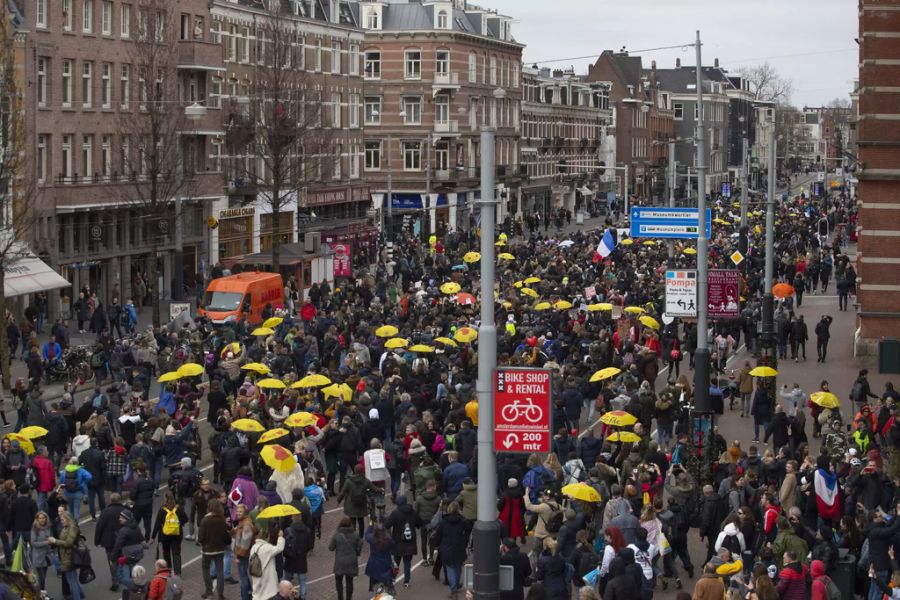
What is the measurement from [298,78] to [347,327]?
2761 centimetres

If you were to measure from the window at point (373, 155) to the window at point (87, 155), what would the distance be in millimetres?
39698

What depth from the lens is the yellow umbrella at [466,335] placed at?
37.1 metres

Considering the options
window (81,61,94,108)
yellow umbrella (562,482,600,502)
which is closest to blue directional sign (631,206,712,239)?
yellow umbrella (562,482,600,502)

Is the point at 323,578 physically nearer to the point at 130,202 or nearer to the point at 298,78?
the point at 130,202

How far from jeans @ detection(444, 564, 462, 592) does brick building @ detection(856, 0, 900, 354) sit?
23.9 meters

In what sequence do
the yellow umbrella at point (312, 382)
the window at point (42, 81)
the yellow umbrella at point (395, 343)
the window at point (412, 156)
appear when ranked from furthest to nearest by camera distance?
the window at point (412, 156) < the window at point (42, 81) < the yellow umbrella at point (395, 343) < the yellow umbrella at point (312, 382)

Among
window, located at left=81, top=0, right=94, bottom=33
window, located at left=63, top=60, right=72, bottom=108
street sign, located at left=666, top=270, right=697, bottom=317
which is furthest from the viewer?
window, located at left=81, top=0, right=94, bottom=33

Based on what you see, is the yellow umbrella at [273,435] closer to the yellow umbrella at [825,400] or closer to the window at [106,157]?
the yellow umbrella at [825,400]

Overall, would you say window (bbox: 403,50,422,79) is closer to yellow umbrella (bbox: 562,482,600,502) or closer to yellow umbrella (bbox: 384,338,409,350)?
yellow umbrella (bbox: 384,338,409,350)

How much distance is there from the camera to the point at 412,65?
94.7 metres

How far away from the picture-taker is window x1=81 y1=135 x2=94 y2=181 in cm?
5478

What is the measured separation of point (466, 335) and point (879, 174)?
11999mm

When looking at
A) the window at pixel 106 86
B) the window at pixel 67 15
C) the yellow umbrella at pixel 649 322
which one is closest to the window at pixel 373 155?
the window at pixel 106 86

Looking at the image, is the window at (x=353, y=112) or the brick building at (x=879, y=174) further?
the window at (x=353, y=112)
